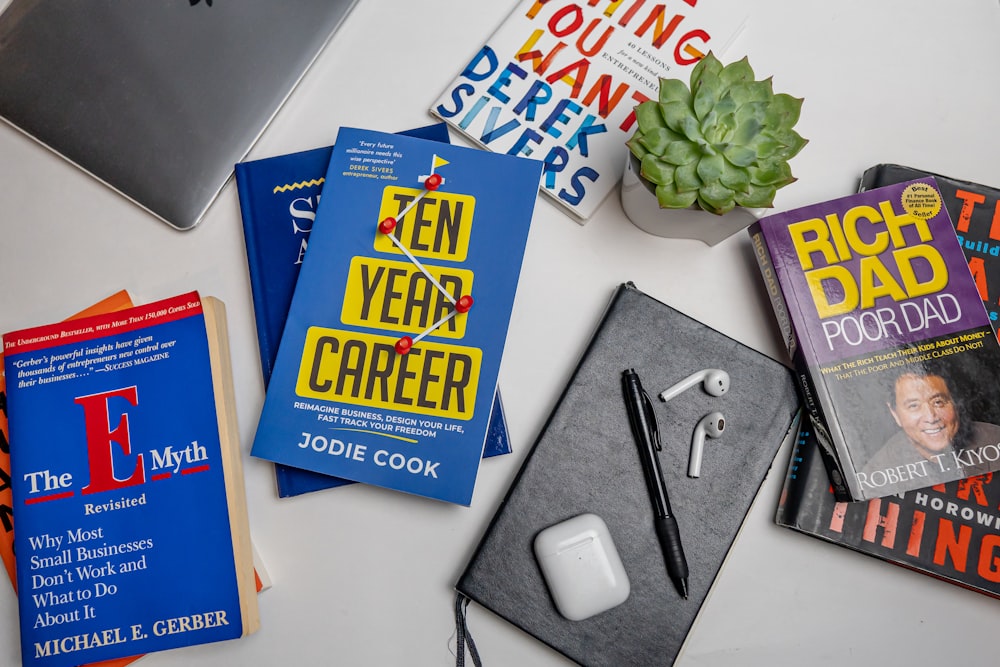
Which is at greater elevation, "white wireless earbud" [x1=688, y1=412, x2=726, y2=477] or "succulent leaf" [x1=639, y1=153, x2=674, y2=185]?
"succulent leaf" [x1=639, y1=153, x2=674, y2=185]

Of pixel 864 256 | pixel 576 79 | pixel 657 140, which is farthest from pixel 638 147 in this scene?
pixel 864 256

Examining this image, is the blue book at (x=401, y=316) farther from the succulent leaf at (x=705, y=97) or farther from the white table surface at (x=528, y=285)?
the succulent leaf at (x=705, y=97)

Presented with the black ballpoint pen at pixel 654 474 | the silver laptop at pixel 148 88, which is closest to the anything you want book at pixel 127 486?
the silver laptop at pixel 148 88

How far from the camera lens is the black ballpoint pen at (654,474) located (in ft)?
2.09

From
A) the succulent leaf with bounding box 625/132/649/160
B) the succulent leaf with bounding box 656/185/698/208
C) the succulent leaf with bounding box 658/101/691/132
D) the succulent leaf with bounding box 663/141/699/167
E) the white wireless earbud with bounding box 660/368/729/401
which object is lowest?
the white wireless earbud with bounding box 660/368/729/401

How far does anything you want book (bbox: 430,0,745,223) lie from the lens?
705mm

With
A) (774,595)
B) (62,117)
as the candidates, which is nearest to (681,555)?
(774,595)

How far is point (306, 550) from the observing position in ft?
2.16

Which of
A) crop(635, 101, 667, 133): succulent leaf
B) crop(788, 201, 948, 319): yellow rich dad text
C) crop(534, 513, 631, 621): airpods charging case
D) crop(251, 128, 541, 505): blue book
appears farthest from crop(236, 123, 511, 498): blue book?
crop(788, 201, 948, 319): yellow rich dad text

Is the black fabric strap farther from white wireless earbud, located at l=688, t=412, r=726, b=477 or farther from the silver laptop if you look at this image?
the silver laptop

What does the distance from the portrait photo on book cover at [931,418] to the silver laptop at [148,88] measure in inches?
27.8

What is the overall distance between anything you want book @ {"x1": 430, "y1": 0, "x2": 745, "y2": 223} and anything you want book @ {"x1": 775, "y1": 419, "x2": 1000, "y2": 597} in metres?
0.38

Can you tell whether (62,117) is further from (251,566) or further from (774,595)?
(774,595)

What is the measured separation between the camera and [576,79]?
72 centimetres
